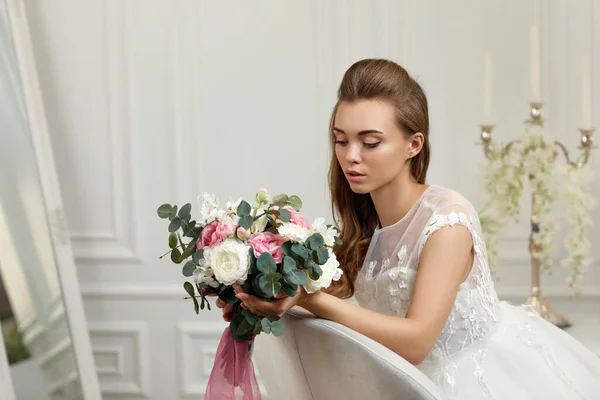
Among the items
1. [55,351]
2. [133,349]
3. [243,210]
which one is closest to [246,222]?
[243,210]

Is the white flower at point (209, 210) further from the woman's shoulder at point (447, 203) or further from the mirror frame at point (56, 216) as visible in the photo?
→ the mirror frame at point (56, 216)

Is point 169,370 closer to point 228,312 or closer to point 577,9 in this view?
point 228,312

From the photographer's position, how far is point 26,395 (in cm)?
253

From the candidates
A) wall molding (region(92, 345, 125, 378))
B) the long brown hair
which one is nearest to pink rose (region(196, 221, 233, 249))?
the long brown hair

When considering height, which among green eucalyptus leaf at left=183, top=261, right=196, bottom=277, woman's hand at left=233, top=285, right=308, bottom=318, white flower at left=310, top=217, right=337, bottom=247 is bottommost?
woman's hand at left=233, top=285, right=308, bottom=318

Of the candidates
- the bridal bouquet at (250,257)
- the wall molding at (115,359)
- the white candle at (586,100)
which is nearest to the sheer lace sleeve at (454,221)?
the bridal bouquet at (250,257)

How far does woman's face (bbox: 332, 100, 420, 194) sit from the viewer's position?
1.86 meters

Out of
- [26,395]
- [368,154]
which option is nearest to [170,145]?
[26,395]

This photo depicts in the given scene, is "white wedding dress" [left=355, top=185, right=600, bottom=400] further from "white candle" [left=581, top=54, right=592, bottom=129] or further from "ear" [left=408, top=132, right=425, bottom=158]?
"white candle" [left=581, top=54, right=592, bottom=129]

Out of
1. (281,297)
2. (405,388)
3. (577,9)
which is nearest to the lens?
(405,388)

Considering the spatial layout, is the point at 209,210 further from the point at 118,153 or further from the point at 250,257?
the point at 118,153

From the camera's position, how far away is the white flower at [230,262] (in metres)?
1.46

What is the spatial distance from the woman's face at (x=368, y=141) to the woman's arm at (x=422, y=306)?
213mm

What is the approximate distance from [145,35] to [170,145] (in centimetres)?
47
